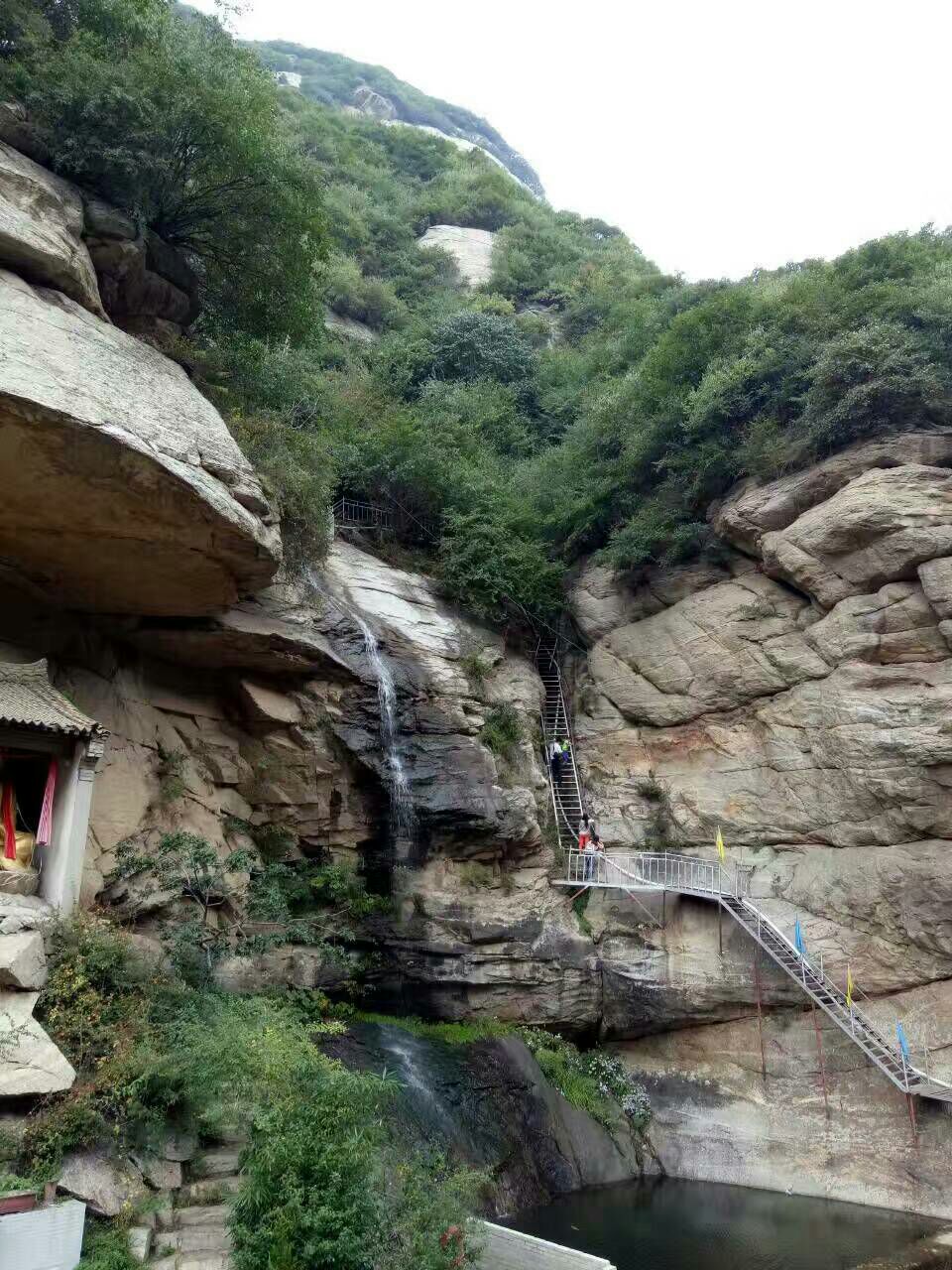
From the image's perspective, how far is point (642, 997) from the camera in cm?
1652

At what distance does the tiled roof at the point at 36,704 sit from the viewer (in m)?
11.6

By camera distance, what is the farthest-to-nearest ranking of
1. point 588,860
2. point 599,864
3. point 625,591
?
point 625,591 < point 588,860 < point 599,864

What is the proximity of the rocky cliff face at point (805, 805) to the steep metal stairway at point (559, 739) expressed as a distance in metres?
0.74

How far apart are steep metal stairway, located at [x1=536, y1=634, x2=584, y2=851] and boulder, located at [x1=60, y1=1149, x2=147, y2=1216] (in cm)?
1084

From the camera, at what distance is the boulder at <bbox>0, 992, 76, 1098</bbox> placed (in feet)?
28.1

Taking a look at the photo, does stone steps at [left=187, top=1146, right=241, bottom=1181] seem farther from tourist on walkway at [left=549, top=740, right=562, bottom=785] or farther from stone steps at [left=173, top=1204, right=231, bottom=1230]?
tourist on walkway at [left=549, top=740, right=562, bottom=785]

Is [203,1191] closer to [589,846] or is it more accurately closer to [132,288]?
[589,846]

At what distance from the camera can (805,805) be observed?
655 inches

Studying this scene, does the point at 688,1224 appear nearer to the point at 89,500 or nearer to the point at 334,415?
the point at 89,500

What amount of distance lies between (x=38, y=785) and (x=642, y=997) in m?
11.1

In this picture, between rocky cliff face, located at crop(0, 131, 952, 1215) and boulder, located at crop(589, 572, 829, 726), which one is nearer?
rocky cliff face, located at crop(0, 131, 952, 1215)

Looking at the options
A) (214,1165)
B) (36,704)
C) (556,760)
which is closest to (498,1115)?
(214,1165)

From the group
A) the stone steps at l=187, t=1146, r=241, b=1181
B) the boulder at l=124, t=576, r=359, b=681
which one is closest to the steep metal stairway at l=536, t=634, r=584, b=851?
the boulder at l=124, t=576, r=359, b=681

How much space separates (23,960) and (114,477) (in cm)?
589
